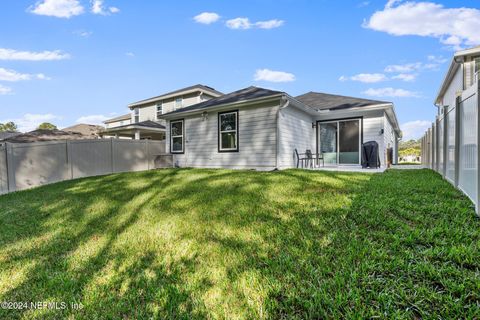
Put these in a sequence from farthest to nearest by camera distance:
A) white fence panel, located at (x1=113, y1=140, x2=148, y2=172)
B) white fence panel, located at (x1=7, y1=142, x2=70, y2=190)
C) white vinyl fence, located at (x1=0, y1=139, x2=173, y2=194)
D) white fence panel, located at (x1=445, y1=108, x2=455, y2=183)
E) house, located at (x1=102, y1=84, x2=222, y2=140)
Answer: house, located at (x1=102, y1=84, x2=222, y2=140), white fence panel, located at (x1=113, y1=140, x2=148, y2=172), white fence panel, located at (x1=7, y1=142, x2=70, y2=190), white vinyl fence, located at (x1=0, y1=139, x2=173, y2=194), white fence panel, located at (x1=445, y1=108, x2=455, y2=183)

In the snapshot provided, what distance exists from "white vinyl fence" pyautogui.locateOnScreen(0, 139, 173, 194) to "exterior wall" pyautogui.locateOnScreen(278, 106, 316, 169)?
5.87 m

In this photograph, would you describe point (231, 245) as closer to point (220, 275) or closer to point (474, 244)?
point (220, 275)

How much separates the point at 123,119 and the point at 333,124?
22638 millimetres

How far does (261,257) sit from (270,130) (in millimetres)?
6544

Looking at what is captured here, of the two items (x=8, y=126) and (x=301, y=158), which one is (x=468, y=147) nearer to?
(x=301, y=158)

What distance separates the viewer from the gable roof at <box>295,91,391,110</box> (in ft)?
34.4

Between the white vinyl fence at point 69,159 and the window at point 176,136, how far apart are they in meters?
0.55

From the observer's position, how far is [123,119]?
25859 mm

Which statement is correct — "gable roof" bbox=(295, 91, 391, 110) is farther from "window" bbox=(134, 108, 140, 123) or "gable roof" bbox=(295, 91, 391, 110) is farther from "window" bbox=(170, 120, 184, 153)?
"window" bbox=(134, 108, 140, 123)

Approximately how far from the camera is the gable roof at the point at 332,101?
1048 centimetres

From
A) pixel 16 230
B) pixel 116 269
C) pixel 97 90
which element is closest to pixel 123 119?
pixel 97 90

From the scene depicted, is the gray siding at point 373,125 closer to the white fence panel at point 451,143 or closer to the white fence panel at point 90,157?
the white fence panel at point 451,143

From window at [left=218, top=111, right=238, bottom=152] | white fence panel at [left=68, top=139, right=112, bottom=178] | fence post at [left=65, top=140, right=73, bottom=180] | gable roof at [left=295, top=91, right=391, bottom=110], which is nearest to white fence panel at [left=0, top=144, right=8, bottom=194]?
fence post at [left=65, top=140, right=73, bottom=180]

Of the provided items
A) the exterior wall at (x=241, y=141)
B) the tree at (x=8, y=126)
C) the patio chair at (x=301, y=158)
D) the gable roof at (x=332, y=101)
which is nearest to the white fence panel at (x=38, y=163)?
the exterior wall at (x=241, y=141)
